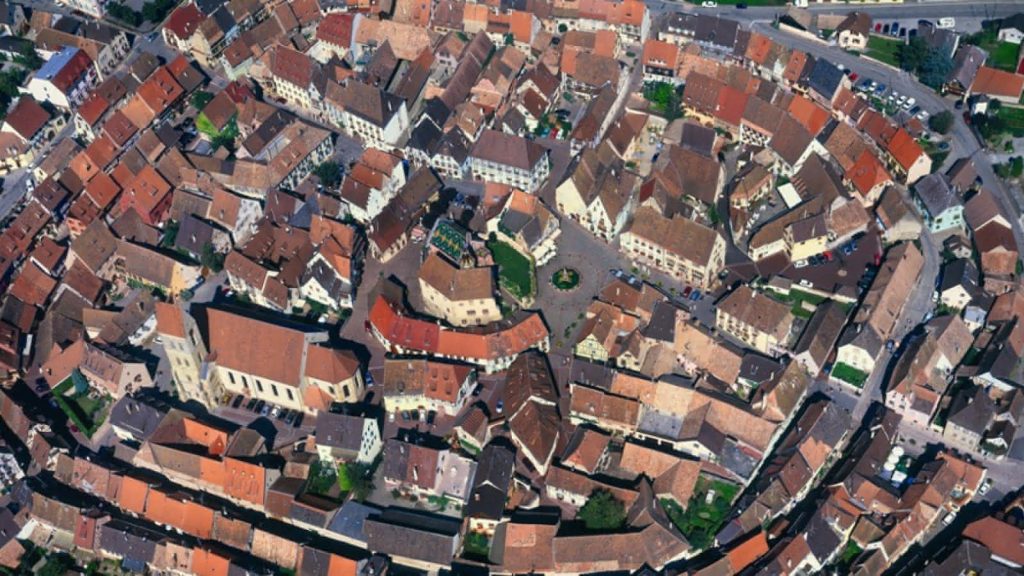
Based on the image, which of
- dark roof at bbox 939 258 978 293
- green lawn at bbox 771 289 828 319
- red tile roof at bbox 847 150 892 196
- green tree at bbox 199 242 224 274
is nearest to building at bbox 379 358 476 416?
green tree at bbox 199 242 224 274

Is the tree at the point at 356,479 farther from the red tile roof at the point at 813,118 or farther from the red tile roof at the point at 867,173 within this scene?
the red tile roof at the point at 813,118

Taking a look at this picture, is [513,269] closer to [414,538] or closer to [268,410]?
[268,410]

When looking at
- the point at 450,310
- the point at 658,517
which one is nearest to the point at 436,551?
the point at 658,517

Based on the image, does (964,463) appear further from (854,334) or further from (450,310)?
(450,310)

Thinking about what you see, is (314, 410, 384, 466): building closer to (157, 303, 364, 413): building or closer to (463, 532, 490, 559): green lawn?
(157, 303, 364, 413): building

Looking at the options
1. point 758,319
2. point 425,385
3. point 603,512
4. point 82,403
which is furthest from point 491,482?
point 82,403

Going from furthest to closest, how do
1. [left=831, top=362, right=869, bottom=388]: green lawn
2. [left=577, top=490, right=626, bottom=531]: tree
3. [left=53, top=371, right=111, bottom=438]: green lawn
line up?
1. [left=53, top=371, right=111, bottom=438]: green lawn
2. [left=831, top=362, right=869, bottom=388]: green lawn
3. [left=577, top=490, right=626, bottom=531]: tree
